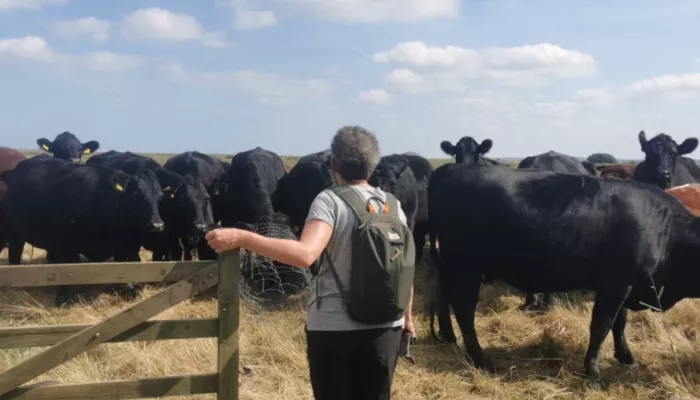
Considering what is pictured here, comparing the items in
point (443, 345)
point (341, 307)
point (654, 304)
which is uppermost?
point (341, 307)

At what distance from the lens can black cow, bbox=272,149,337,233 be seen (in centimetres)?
1028

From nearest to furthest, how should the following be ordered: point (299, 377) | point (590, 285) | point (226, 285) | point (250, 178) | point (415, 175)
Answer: point (226, 285)
point (299, 377)
point (590, 285)
point (250, 178)
point (415, 175)

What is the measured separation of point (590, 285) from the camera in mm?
6422

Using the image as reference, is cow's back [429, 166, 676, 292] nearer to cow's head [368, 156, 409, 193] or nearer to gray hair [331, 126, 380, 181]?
gray hair [331, 126, 380, 181]

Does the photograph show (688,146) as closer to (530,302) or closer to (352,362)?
(530,302)

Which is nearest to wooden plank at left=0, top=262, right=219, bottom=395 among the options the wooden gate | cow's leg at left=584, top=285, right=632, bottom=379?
the wooden gate

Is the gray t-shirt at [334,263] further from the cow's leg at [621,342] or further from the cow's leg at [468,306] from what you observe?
the cow's leg at [621,342]

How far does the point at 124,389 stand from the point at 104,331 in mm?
375

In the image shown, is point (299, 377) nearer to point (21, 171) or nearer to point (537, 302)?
point (537, 302)

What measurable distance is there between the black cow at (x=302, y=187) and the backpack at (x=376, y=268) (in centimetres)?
689

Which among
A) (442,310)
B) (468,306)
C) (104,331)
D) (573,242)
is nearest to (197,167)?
(442,310)

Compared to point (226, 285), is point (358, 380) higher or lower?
lower

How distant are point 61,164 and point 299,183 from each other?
12.4 feet

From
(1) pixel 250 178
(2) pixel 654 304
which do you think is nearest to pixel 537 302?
(2) pixel 654 304
